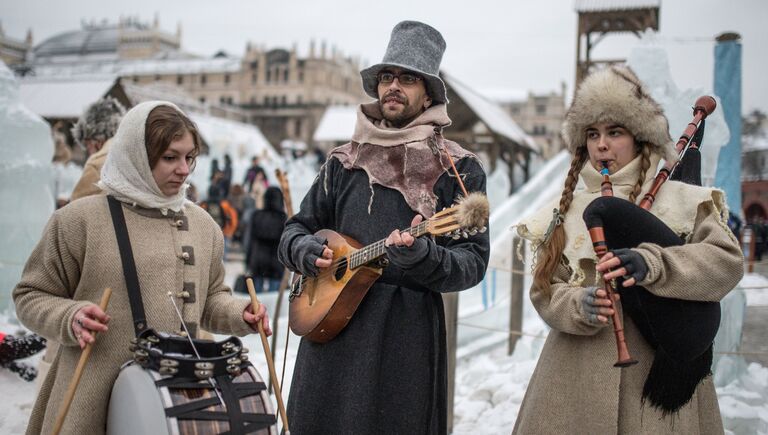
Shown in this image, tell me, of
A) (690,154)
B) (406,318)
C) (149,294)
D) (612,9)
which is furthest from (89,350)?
(612,9)

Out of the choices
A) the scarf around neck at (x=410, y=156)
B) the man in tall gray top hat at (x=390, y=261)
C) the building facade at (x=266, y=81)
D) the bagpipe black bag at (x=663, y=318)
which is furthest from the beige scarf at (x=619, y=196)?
the building facade at (x=266, y=81)

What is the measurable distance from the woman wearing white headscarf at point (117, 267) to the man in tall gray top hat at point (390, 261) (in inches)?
15.0

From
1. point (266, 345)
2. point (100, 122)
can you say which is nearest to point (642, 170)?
point (266, 345)

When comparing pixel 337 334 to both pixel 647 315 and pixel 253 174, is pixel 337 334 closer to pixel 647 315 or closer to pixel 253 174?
pixel 647 315

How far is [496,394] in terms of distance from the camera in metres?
5.28

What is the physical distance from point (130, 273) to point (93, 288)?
147 millimetres

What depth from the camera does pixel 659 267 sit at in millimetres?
2193

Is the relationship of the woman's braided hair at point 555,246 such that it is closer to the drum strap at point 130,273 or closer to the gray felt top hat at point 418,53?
the gray felt top hat at point 418,53

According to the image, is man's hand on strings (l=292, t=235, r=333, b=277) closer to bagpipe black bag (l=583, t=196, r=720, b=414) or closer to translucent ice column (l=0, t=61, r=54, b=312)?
bagpipe black bag (l=583, t=196, r=720, b=414)

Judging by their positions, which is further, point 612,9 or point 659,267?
point 612,9

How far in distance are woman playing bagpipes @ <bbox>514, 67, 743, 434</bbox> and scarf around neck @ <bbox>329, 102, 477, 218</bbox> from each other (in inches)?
16.2

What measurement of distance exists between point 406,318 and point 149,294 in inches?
38.0

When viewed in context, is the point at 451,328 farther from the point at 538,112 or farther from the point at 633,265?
the point at 538,112

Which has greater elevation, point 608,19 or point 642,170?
point 608,19
